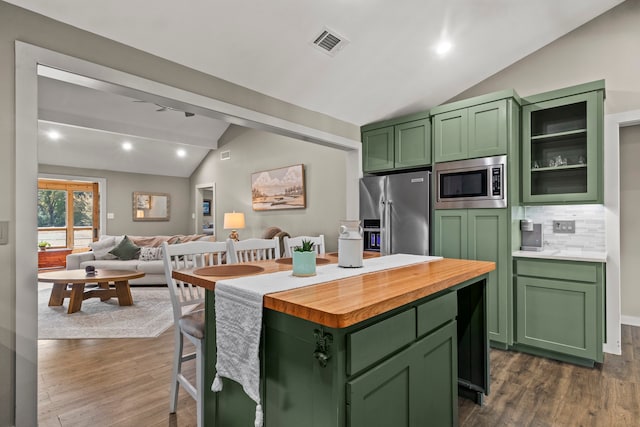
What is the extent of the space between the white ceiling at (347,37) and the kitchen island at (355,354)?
162 centimetres

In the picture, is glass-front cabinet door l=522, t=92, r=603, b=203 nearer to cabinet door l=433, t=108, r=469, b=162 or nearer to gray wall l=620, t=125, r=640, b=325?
cabinet door l=433, t=108, r=469, b=162

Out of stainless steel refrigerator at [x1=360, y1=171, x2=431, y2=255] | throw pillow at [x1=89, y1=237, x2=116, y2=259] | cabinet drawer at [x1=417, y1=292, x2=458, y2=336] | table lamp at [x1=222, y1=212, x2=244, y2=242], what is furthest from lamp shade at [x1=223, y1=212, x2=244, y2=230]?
cabinet drawer at [x1=417, y1=292, x2=458, y2=336]

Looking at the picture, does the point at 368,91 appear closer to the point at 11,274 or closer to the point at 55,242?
the point at 11,274

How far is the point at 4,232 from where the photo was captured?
1.79m

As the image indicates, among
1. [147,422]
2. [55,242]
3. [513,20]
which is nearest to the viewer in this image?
[147,422]

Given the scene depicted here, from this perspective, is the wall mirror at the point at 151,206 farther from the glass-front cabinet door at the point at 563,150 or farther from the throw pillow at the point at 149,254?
the glass-front cabinet door at the point at 563,150

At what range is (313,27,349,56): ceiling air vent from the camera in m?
2.65

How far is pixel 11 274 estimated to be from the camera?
1.81 metres

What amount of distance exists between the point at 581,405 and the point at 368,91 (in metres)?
3.03

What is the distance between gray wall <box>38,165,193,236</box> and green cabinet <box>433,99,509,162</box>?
22.5 feet

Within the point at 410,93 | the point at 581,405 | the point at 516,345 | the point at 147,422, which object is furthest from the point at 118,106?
the point at 581,405

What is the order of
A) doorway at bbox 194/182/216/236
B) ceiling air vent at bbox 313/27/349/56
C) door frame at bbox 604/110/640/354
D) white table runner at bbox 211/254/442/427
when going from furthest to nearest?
doorway at bbox 194/182/216/236 → door frame at bbox 604/110/640/354 → ceiling air vent at bbox 313/27/349/56 → white table runner at bbox 211/254/442/427

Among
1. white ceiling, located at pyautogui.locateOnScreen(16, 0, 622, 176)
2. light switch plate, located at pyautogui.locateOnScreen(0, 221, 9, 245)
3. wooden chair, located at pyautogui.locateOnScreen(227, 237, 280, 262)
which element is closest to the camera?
light switch plate, located at pyautogui.locateOnScreen(0, 221, 9, 245)

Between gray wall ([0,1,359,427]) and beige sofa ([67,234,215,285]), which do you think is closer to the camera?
gray wall ([0,1,359,427])
